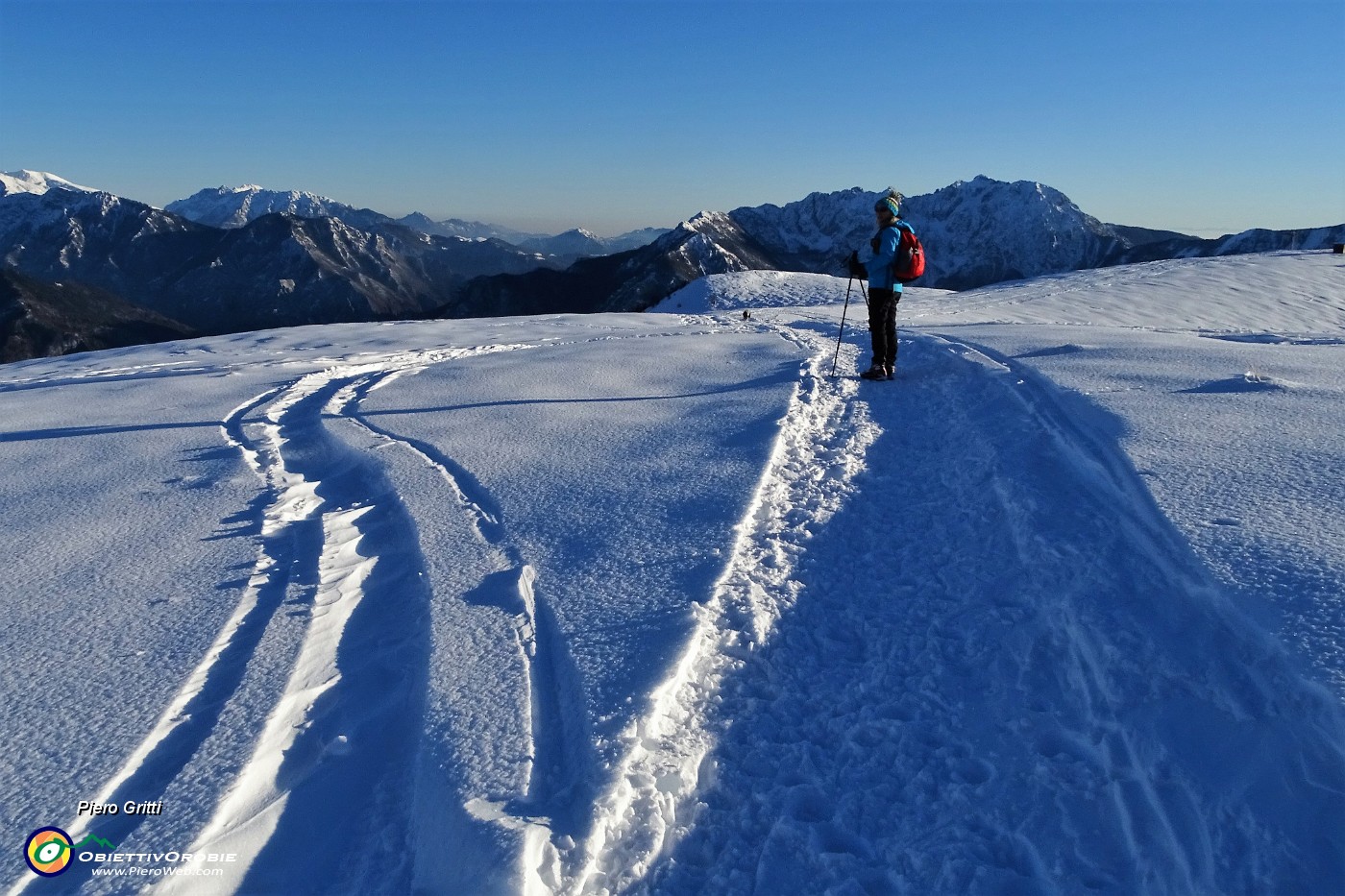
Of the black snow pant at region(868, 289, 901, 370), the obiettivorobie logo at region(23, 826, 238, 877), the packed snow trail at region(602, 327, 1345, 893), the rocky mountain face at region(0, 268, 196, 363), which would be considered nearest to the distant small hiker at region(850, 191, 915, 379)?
the black snow pant at region(868, 289, 901, 370)

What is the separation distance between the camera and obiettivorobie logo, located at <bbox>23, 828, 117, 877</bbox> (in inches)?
114

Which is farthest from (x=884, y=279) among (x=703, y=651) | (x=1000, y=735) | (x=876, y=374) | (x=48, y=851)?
(x=48, y=851)

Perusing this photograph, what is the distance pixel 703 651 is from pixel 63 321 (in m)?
215

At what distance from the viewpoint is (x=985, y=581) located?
4.74 metres

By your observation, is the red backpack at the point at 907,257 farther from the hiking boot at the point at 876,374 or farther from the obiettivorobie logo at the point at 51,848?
the obiettivorobie logo at the point at 51,848

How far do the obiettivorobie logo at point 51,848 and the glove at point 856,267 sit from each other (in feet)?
30.8

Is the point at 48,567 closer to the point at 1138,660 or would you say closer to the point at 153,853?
the point at 153,853

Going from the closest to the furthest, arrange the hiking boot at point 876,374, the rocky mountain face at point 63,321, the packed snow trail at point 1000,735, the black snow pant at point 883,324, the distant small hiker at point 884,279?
the packed snow trail at point 1000,735 → the distant small hiker at point 884,279 → the black snow pant at point 883,324 → the hiking boot at point 876,374 → the rocky mountain face at point 63,321

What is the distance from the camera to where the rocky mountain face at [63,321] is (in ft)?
515

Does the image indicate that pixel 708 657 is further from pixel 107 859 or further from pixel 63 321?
pixel 63 321

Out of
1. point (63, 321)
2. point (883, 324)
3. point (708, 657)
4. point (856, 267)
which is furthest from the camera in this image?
point (63, 321)

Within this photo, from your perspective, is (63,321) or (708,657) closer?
(708,657)

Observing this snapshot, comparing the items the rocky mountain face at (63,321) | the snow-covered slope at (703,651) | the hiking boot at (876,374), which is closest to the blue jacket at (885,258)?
the hiking boot at (876,374)

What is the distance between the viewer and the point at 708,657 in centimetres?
408
